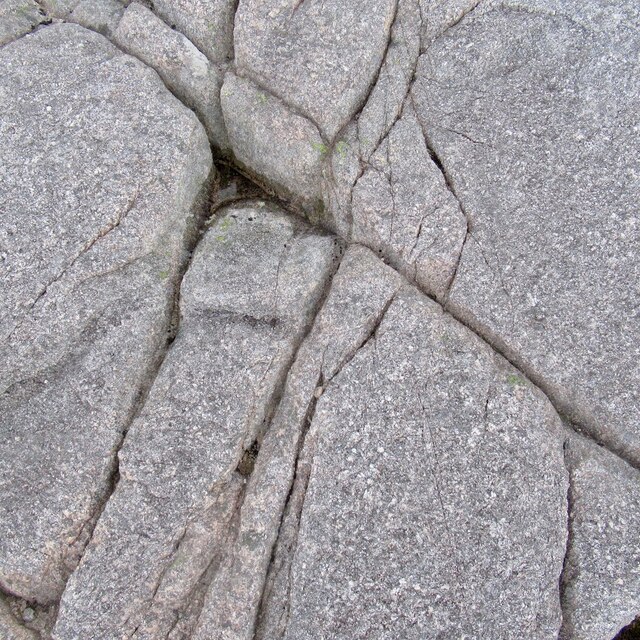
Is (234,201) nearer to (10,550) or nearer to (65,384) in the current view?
(65,384)

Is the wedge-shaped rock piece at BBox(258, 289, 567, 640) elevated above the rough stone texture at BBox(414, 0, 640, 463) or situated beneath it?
situated beneath

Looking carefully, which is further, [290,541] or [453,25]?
[453,25]

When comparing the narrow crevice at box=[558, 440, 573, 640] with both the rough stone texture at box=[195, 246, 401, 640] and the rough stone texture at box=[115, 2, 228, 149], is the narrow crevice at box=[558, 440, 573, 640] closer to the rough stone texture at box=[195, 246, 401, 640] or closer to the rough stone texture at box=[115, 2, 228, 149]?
the rough stone texture at box=[195, 246, 401, 640]

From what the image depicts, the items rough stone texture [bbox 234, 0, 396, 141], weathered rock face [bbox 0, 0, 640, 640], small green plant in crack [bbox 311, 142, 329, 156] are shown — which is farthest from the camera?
small green plant in crack [bbox 311, 142, 329, 156]

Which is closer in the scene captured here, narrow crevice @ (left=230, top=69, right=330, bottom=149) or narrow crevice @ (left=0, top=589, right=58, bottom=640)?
narrow crevice @ (left=0, top=589, right=58, bottom=640)

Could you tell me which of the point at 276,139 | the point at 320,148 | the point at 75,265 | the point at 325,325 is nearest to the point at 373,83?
the point at 320,148

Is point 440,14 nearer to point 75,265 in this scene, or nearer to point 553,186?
point 553,186

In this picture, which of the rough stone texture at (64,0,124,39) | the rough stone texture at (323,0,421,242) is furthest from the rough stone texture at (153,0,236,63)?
the rough stone texture at (323,0,421,242)
